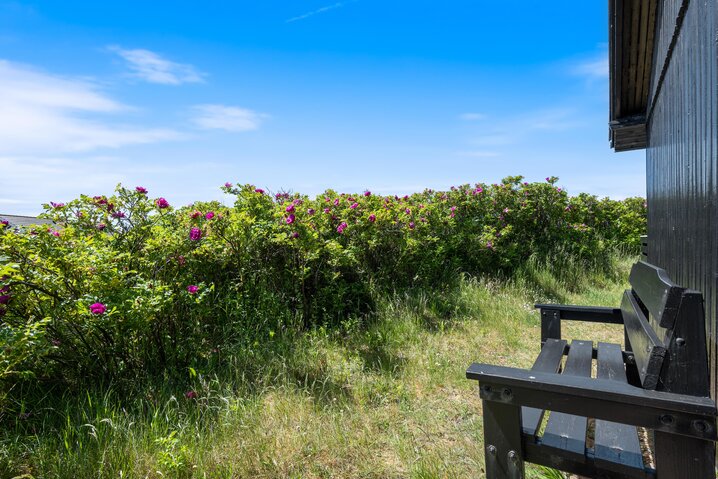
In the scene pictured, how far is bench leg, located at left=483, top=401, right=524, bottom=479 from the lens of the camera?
173 centimetres

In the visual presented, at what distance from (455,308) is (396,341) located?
57.1 inches

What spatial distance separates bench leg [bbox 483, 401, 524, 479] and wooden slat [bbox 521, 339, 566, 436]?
0.09 m

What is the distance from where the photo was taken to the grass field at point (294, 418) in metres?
2.28

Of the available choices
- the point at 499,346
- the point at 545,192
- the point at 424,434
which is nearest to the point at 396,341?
the point at 499,346

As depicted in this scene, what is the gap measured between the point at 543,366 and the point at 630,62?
476 cm

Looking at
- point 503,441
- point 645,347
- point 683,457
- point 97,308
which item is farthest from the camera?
point 97,308

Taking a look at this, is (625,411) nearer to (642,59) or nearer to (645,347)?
(645,347)

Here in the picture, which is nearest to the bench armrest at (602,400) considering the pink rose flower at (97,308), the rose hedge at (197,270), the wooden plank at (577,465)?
the wooden plank at (577,465)

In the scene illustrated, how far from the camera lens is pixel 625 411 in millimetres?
1521

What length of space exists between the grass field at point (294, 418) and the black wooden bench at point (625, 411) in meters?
0.67

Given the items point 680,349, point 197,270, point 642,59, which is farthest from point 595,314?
point 642,59

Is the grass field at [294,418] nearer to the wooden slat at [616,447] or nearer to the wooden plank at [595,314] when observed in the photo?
the wooden slat at [616,447]

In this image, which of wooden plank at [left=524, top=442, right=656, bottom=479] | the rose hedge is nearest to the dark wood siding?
wooden plank at [left=524, top=442, right=656, bottom=479]

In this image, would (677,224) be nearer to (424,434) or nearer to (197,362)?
(424,434)
